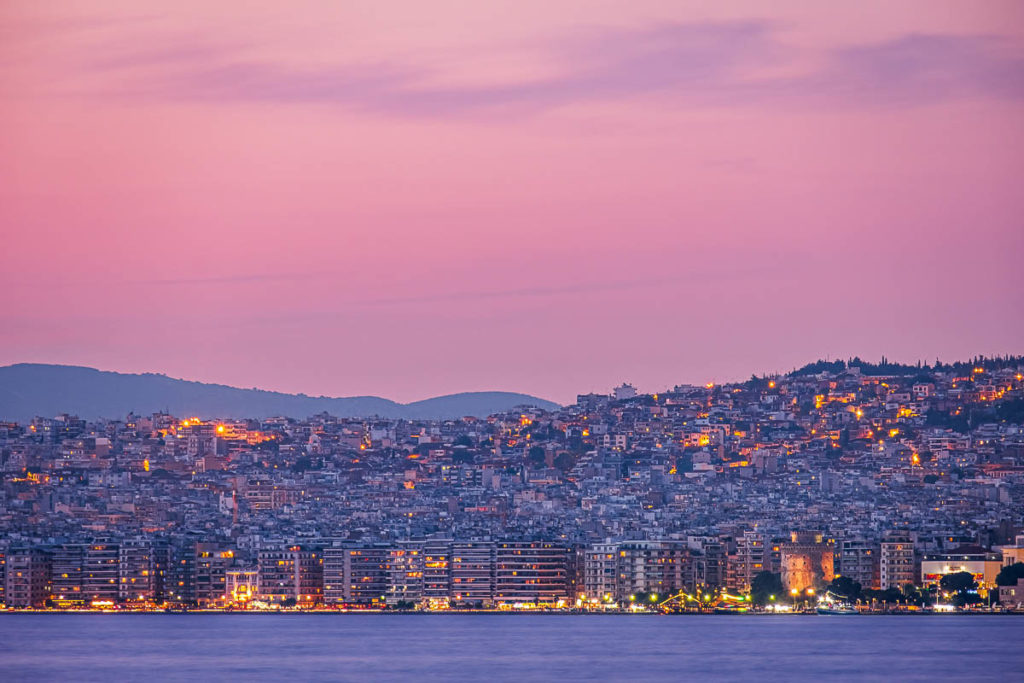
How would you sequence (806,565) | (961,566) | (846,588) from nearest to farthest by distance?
(846,588) < (961,566) < (806,565)

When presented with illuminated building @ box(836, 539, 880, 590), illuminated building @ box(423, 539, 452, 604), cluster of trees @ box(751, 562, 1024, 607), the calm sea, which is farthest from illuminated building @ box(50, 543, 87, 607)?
illuminated building @ box(836, 539, 880, 590)

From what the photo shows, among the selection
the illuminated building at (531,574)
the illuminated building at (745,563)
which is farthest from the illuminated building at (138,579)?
the illuminated building at (745,563)

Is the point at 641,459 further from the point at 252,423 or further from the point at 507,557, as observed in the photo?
the point at 507,557

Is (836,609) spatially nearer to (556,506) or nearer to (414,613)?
(414,613)

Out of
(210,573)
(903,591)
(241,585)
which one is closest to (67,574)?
(210,573)

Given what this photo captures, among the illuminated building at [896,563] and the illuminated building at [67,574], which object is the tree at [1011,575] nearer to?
the illuminated building at [896,563]

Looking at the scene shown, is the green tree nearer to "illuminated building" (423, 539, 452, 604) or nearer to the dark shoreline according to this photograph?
the dark shoreline
